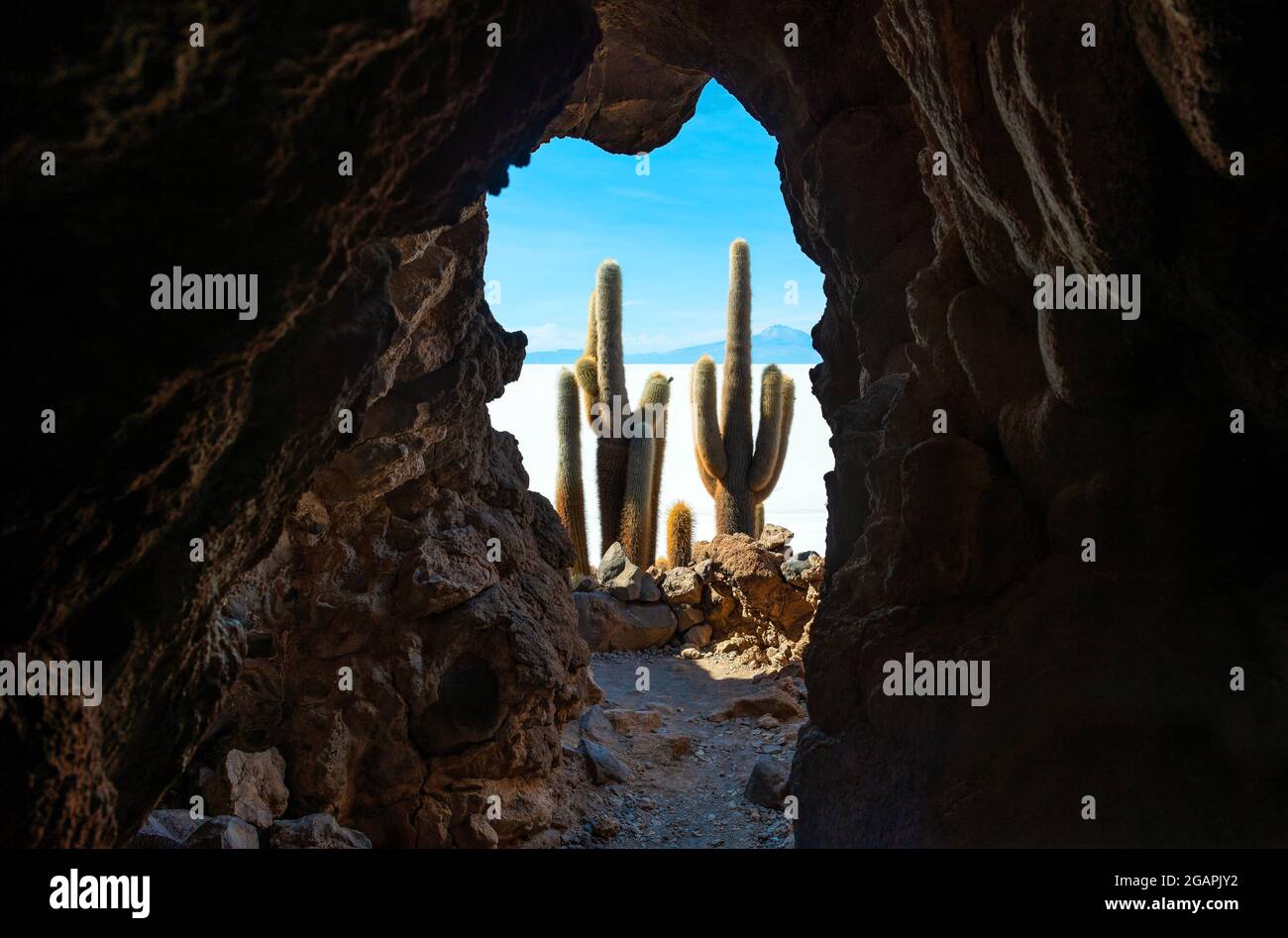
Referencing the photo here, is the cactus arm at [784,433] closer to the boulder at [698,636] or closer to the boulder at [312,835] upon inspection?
the boulder at [698,636]

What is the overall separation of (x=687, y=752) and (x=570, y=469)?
549 cm

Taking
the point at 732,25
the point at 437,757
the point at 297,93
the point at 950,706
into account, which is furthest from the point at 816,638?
the point at 732,25

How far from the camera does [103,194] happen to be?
1842mm

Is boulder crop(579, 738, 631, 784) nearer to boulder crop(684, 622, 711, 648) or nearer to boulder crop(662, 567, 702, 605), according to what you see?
boulder crop(684, 622, 711, 648)

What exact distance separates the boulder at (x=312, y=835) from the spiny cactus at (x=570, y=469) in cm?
759

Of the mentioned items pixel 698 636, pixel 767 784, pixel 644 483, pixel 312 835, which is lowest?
pixel 767 784

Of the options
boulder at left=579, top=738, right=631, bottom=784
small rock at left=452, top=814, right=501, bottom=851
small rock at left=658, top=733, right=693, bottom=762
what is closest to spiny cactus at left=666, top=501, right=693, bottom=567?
small rock at left=658, top=733, right=693, bottom=762

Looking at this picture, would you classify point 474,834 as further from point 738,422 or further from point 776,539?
point 738,422

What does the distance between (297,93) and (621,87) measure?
630cm

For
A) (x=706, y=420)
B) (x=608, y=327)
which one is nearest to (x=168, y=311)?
(x=608, y=327)

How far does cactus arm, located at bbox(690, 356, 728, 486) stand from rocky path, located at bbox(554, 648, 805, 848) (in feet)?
10.7

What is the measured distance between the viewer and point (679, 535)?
→ 1240 centimetres
